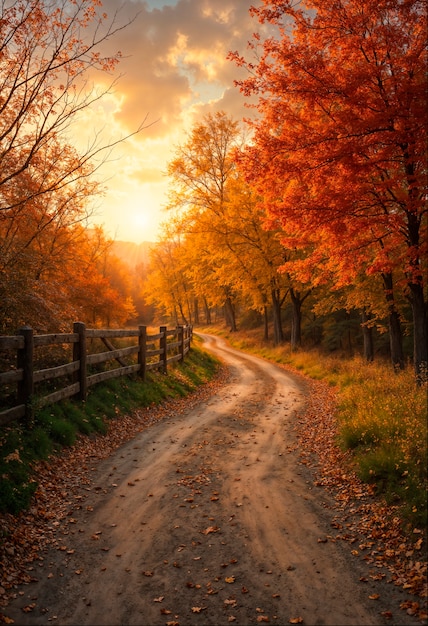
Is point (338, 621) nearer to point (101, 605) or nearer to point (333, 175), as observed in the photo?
point (101, 605)

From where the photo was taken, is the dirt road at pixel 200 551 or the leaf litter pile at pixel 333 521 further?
the leaf litter pile at pixel 333 521

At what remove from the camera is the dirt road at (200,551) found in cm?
392

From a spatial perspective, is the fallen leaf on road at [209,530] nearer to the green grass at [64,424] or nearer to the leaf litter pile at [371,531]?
the leaf litter pile at [371,531]

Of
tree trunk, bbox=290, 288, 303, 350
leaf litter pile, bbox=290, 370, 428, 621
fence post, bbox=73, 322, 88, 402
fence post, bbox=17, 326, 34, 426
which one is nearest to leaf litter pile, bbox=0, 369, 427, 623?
leaf litter pile, bbox=290, 370, 428, 621

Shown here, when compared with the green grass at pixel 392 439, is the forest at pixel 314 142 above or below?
above

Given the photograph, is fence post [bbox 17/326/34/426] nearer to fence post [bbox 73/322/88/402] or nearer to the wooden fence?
the wooden fence

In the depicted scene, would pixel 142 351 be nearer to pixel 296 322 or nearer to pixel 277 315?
pixel 296 322

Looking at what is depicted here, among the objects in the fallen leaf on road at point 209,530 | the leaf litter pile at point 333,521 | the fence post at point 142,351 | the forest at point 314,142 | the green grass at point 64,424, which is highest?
the forest at point 314,142

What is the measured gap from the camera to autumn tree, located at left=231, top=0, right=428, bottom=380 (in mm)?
8133

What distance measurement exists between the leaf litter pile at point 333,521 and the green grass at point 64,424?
0.20 metres

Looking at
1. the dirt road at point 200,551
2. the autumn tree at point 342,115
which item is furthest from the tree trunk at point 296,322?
the dirt road at point 200,551

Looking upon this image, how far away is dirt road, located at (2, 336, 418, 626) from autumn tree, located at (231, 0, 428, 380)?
15.3 ft

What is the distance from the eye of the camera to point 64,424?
809 cm

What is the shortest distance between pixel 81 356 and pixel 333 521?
6437 mm
